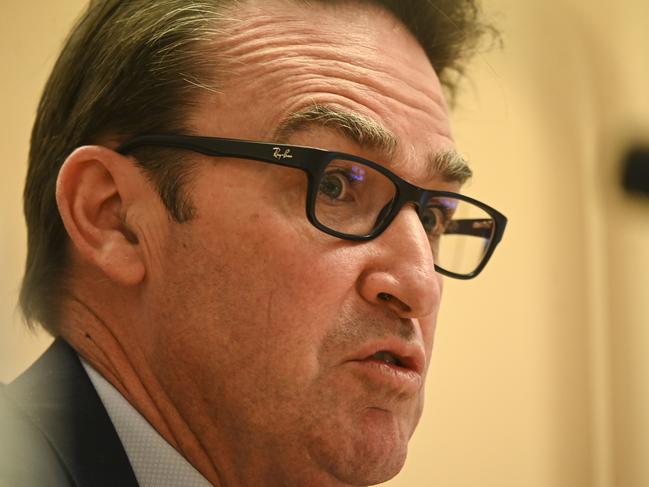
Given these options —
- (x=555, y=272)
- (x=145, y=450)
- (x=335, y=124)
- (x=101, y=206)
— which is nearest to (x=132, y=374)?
(x=145, y=450)

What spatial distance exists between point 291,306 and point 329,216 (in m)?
0.15

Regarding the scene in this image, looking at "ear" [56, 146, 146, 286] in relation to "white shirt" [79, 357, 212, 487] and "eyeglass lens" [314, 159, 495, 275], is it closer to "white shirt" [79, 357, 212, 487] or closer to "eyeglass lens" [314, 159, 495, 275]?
"white shirt" [79, 357, 212, 487]

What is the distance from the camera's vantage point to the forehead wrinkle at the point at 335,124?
118cm

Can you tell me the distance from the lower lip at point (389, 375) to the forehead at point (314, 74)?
1.08 feet

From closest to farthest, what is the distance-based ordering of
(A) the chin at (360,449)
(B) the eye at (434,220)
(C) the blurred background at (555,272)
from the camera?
(A) the chin at (360,449), (B) the eye at (434,220), (C) the blurred background at (555,272)

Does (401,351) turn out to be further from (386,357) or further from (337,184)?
(337,184)

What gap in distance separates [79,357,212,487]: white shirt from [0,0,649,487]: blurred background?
96cm

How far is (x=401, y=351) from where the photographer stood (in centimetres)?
118

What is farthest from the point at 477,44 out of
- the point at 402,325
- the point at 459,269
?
the point at 402,325

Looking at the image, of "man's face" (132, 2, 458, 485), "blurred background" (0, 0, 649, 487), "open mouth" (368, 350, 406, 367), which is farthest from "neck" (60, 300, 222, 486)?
"blurred background" (0, 0, 649, 487)

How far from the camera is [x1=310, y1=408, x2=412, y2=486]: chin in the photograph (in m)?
1.13

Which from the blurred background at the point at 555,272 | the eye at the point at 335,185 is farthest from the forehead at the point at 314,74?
the blurred background at the point at 555,272

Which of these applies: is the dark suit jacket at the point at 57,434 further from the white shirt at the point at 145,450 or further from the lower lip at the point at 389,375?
the lower lip at the point at 389,375

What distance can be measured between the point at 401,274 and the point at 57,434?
1.71 feet
